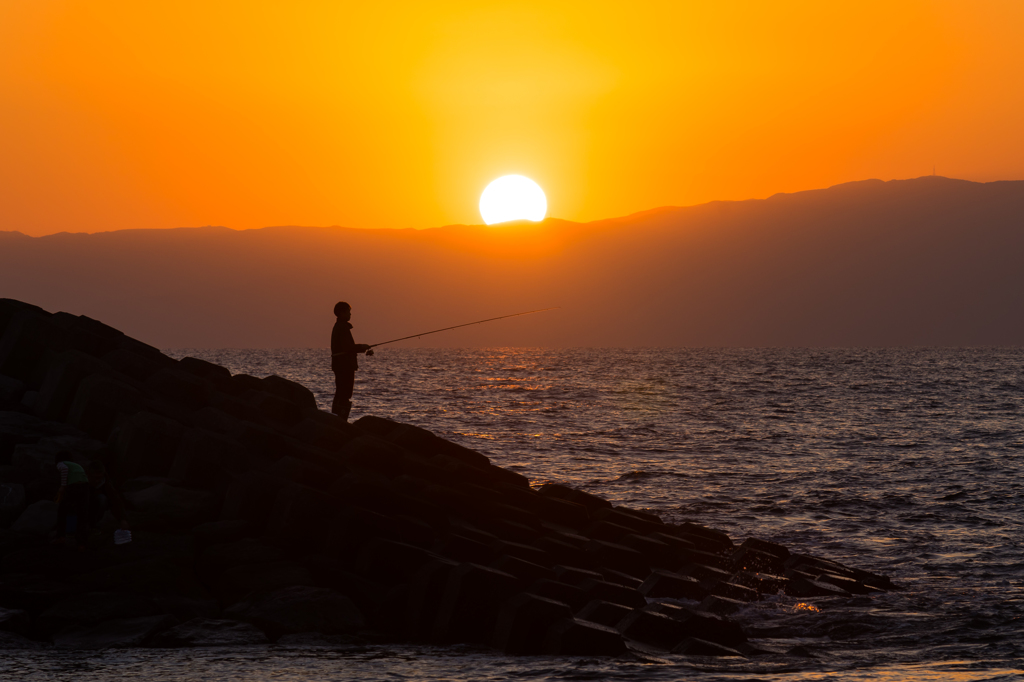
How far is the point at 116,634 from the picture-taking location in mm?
6719

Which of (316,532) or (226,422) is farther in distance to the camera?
(226,422)

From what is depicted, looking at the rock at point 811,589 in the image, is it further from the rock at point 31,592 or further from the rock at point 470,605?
the rock at point 31,592

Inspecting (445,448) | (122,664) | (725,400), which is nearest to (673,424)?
(725,400)

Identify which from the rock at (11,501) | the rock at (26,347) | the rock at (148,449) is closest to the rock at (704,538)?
the rock at (148,449)

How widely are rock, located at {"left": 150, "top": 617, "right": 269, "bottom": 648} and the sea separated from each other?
0.71ft

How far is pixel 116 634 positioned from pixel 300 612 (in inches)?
50.8

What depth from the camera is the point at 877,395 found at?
47.8m

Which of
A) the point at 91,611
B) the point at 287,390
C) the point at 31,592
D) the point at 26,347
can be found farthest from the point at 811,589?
the point at 26,347

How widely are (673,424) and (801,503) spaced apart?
593 inches

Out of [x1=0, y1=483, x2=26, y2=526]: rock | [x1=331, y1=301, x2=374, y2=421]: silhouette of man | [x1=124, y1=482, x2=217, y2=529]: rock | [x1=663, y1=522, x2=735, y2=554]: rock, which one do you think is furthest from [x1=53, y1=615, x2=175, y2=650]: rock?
[x1=663, y1=522, x2=735, y2=554]: rock

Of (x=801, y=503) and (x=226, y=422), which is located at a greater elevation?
(x=226, y=422)

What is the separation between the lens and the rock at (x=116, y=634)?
6547 millimetres

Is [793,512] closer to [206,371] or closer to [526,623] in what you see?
[206,371]

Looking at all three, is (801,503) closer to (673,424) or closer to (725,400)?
(673,424)
